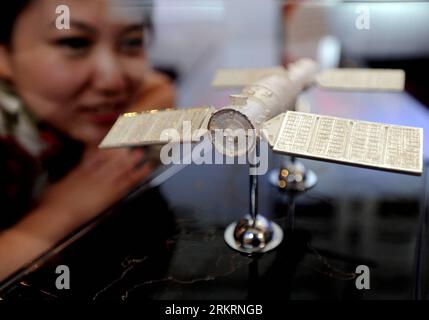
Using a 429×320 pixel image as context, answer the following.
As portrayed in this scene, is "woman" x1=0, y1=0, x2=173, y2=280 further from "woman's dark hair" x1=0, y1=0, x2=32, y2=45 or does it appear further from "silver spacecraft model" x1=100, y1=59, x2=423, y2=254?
"silver spacecraft model" x1=100, y1=59, x2=423, y2=254

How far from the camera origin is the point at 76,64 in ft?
5.10

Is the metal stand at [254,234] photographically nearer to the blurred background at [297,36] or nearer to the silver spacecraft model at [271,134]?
the silver spacecraft model at [271,134]

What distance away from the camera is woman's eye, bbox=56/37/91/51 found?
150cm

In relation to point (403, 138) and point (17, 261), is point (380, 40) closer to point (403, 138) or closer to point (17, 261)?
point (403, 138)

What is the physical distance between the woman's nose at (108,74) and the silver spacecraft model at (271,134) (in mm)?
604

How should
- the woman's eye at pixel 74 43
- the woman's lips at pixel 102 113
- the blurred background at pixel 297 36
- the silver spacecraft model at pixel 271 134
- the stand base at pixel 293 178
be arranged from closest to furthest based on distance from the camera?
the silver spacecraft model at pixel 271 134, the stand base at pixel 293 178, the woman's eye at pixel 74 43, the woman's lips at pixel 102 113, the blurred background at pixel 297 36

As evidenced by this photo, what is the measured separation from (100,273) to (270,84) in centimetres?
59

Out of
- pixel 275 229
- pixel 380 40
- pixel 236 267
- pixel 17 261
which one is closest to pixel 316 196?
pixel 275 229

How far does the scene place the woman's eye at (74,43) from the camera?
4.93ft

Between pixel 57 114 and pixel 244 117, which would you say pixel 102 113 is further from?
pixel 244 117

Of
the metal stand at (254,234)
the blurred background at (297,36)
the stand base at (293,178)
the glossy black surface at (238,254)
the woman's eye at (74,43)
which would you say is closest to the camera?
the glossy black surface at (238,254)

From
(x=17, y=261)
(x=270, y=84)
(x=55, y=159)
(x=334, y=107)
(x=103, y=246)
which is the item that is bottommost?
(x=17, y=261)

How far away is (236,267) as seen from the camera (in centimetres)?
106

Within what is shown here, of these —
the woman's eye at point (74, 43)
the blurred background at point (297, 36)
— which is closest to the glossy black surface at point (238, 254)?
the woman's eye at point (74, 43)
